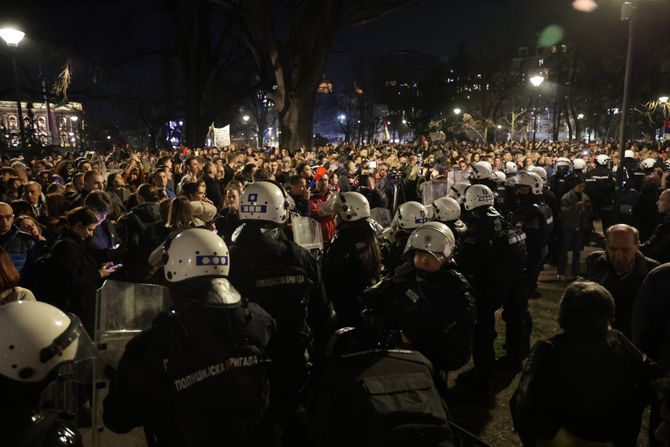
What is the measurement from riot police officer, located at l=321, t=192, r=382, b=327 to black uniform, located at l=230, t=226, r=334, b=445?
105cm

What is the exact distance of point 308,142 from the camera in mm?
22219

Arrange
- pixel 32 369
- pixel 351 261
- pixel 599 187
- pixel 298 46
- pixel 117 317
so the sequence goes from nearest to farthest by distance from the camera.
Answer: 1. pixel 32 369
2. pixel 117 317
3. pixel 351 261
4. pixel 599 187
5. pixel 298 46

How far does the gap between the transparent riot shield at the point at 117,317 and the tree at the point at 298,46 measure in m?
18.1

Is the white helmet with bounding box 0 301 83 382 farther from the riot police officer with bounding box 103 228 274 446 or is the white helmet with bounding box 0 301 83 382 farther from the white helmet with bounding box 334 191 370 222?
the white helmet with bounding box 334 191 370 222

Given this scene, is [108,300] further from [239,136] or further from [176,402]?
[239,136]

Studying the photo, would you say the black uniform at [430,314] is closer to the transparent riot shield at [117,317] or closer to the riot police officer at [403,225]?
the transparent riot shield at [117,317]

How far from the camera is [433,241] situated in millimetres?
3766

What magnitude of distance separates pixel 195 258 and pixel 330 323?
1.71m

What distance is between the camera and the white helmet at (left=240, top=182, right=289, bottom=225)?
4039mm

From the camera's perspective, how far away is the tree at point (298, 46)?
1984cm

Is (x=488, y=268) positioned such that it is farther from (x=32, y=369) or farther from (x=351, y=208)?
(x=32, y=369)

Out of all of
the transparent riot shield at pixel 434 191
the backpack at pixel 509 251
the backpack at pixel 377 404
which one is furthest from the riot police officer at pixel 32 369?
the transparent riot shield at pixel 434 191

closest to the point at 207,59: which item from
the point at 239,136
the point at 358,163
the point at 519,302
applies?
the point at 358,163

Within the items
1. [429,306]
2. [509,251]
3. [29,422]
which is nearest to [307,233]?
[509,251]
